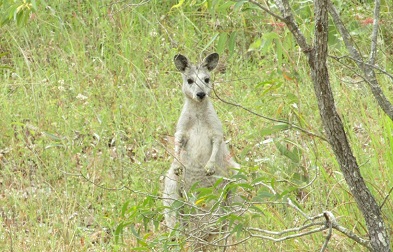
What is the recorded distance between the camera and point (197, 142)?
703 centimetres

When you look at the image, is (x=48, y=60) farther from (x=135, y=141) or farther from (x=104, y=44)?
(x=135, y=141)

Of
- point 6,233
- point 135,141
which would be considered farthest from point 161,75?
point 6,233

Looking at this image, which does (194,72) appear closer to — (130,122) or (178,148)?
(178,148)

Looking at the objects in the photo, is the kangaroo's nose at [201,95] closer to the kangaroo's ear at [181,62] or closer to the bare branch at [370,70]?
the kangaroo's ear at [181,62]

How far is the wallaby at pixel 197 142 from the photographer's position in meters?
6.88

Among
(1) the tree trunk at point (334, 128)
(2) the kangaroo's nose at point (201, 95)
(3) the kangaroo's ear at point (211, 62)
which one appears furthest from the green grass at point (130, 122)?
(1) the tree trunk at point (334, 128)

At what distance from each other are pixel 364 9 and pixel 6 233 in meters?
4.15

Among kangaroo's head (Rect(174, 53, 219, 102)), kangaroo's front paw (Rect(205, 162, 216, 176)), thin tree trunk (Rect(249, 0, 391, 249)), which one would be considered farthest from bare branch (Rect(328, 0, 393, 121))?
kangaroo's head (Rect(174, 53, 219, 102))

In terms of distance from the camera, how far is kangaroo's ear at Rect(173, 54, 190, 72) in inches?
286

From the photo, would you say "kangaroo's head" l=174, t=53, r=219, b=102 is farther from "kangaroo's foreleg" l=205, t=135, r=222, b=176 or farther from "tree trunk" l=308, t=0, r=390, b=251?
"tree trunk" l=308, t=0, r=390, b=251

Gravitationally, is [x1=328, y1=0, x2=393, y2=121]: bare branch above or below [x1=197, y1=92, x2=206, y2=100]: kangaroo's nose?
above

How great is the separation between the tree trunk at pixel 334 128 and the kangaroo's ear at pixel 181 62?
3.32 meters

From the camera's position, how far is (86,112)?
8.68 metres

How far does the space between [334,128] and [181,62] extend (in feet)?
11.3
